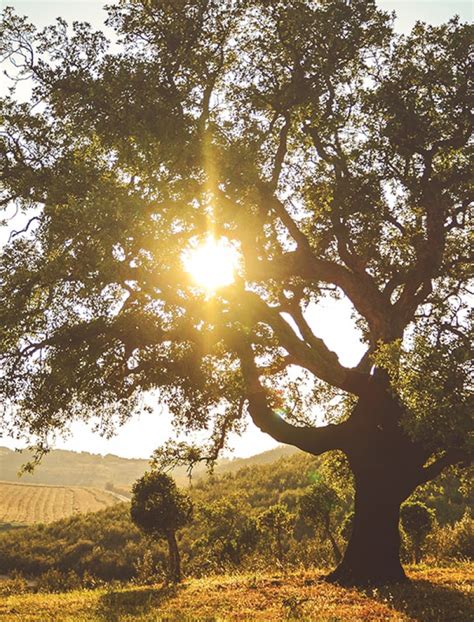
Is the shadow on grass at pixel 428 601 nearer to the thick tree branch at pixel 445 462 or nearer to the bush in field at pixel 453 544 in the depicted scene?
the thick tree branch at pixel 445 462

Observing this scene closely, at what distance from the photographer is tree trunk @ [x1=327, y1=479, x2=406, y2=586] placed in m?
14.1

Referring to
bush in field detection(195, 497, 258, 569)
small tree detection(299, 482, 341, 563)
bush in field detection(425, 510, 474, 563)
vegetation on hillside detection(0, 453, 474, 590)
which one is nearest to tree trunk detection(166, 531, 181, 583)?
vegetation on hillside detection(0, 453, 474, 590)

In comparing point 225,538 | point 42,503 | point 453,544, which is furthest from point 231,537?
point 42,503

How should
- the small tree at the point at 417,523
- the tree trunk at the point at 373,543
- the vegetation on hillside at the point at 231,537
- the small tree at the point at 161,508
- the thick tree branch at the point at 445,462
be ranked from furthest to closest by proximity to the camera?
the vegetation on hillside at the point at 231,537 → the small tree at the point at 417,523 → the small tree at the point at 161,508 → the tree trunk at the point at 373,543 → the thick tree branch at the point at 445,462

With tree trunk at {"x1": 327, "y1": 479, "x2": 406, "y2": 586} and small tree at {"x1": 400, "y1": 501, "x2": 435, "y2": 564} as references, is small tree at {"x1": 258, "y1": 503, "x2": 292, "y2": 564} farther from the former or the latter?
tree trunk at {"x1": 327, "y1": 479, "x2": 406, "y2": 586}

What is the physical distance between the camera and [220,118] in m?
15.0

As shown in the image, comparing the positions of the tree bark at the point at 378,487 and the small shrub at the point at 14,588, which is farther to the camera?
the small shrub at the point at 14,588

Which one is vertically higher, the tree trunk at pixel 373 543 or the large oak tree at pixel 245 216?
the large oak tree at pixel 245 216

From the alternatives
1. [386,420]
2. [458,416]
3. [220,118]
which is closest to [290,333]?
[386,420]

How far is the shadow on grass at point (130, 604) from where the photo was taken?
11030mm

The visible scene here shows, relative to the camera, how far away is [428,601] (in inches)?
416

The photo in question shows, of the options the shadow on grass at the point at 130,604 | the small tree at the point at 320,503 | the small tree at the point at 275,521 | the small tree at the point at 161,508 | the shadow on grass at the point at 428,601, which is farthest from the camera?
the small tree at the point at 275,521

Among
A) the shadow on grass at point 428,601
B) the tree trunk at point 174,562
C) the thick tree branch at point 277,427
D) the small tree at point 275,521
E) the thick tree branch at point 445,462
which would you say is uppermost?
the thick tree branch at point 277,427

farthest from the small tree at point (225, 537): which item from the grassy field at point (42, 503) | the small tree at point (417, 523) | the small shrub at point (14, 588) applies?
the grassy field at point (42, 503)
